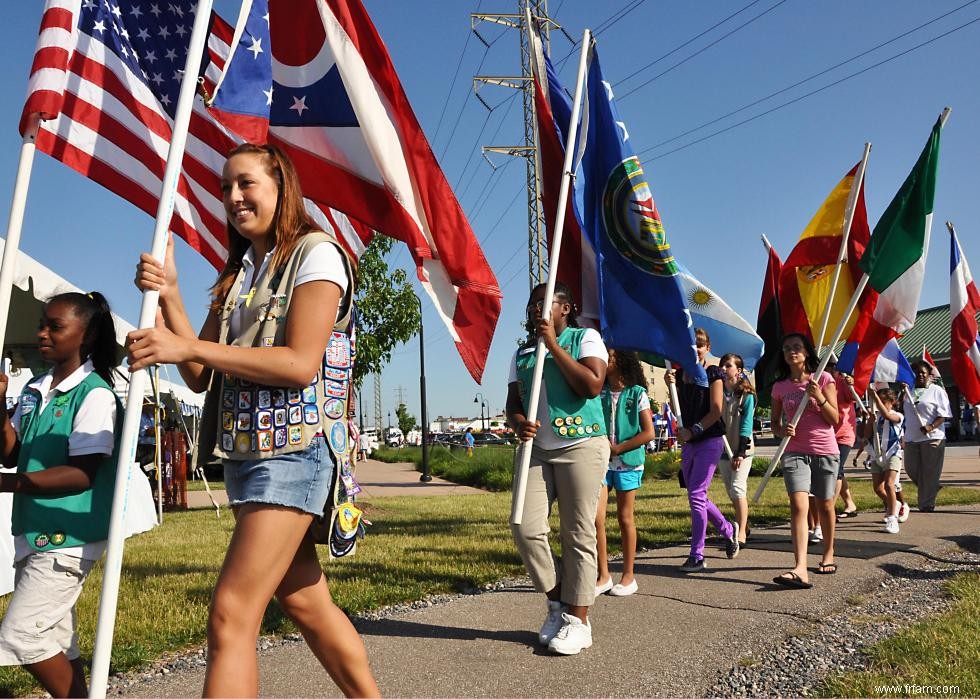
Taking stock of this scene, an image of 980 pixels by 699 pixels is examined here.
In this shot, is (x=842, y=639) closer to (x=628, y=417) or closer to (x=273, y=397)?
(x=628, y=417)

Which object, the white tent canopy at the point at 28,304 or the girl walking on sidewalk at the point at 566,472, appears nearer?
the girl walking on sidewalk at the point at 566,472

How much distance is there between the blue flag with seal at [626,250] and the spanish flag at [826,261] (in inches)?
140

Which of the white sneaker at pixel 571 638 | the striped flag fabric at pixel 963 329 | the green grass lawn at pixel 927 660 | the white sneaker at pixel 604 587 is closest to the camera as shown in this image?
the green grass lawn at pixel 927 660

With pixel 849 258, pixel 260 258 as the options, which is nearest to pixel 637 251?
pixel 260 258

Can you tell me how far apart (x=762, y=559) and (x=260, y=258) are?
5.75 meters

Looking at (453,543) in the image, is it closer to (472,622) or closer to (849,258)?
(472,622)

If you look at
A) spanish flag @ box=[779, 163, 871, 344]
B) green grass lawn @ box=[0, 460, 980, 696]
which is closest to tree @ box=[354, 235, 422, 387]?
green grass lawn @ box=[0, 460, 980, 696]

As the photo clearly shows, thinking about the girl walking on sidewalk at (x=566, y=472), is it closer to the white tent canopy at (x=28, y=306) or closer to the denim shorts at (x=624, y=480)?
the denim shorts at (x=624, y=480)

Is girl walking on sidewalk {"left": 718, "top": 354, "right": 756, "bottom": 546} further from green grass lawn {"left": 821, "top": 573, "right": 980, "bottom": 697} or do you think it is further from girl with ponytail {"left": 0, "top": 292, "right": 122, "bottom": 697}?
girl with ponytail {"left": 0, "top": 292, "right": 122, "bottom": 697}

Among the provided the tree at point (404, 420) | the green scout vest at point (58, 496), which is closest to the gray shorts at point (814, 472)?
the green scout vest at point (58, 496)

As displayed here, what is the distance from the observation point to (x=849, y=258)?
8820 millimetres

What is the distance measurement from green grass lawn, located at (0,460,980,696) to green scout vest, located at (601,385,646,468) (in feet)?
4.33

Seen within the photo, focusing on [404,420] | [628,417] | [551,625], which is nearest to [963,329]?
[628,417]

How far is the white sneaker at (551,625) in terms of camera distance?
4398mm
